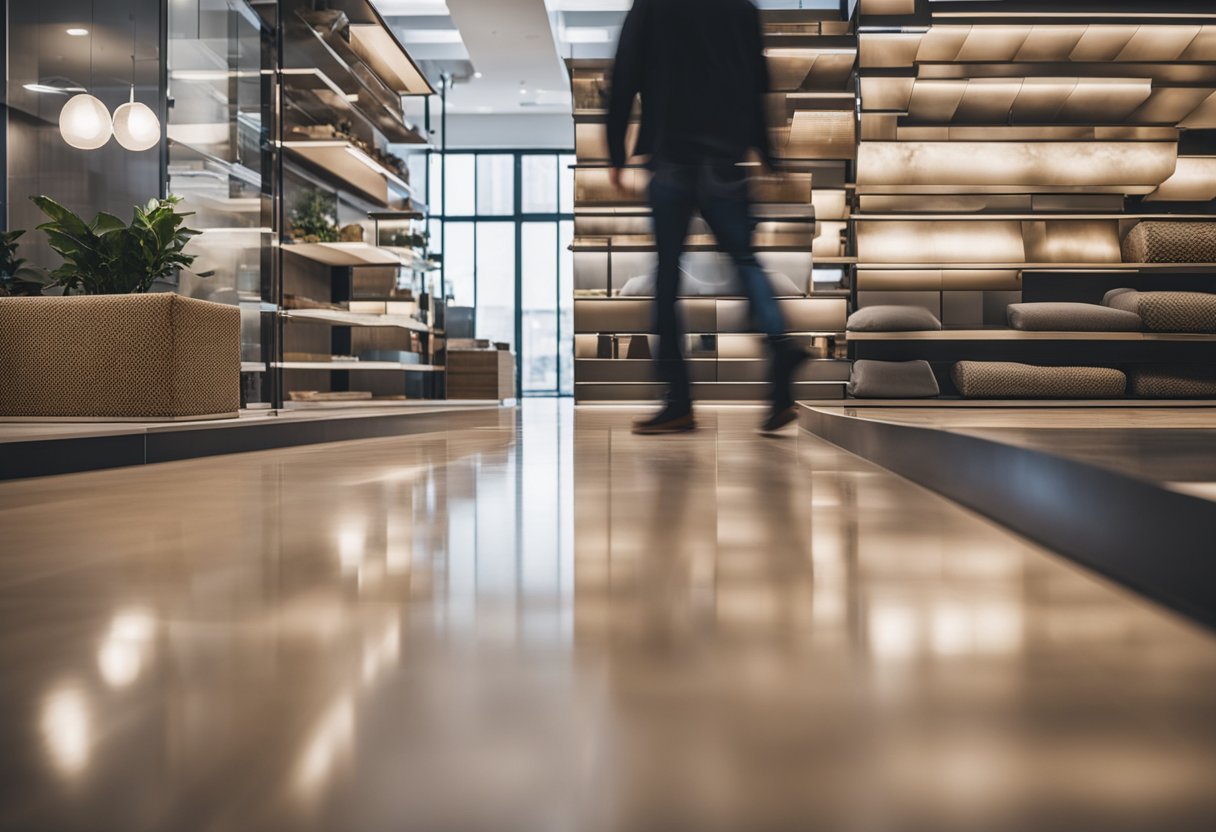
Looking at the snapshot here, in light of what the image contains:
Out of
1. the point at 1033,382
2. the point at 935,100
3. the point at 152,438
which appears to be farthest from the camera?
the point at 935,100

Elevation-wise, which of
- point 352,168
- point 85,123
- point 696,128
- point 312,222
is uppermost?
point 352,168

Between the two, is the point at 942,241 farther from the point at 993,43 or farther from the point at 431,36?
the point at 431,36

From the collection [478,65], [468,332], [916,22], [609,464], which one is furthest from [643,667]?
[478,65]

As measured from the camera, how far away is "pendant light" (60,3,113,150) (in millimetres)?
4832

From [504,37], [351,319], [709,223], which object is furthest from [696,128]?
[504,37]

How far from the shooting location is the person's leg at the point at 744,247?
2.58 m

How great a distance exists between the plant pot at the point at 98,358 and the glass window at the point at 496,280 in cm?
1169

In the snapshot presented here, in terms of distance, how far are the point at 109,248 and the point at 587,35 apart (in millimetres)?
8146

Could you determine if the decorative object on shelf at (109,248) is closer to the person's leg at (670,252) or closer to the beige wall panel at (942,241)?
the person's leg at (670,252)

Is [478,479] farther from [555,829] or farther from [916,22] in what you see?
[916,22]

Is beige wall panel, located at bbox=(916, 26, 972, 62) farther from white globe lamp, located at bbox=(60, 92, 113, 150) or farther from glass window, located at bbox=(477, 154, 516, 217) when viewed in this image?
glass window, located at bbox=(477, 154, 516, 217)

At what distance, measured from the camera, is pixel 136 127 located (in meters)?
4.63

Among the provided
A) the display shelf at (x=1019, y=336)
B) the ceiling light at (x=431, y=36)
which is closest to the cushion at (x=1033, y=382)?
the display shelf at (x=1019, y=336)

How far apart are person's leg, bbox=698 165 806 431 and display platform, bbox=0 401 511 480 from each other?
140 centimetres
